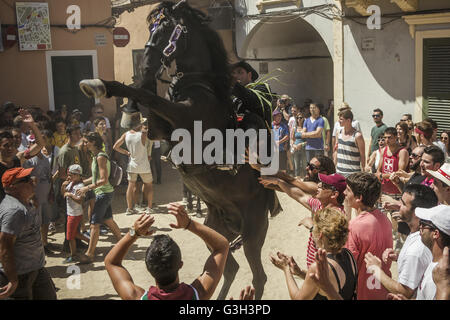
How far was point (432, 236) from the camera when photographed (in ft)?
11.0

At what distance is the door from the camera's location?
14.6 metres

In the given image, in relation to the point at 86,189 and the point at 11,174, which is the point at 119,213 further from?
the point at 11,174

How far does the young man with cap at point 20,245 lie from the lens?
4383 millimetres

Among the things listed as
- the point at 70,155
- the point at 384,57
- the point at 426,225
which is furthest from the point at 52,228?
the point at 384,57

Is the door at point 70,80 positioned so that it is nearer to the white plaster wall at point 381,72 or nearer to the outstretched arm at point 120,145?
the outstretched arm at point 120,145

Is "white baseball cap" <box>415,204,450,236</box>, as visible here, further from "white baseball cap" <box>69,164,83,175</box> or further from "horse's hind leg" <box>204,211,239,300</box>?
"white baseball cap" <box>69,164,83,175</box>

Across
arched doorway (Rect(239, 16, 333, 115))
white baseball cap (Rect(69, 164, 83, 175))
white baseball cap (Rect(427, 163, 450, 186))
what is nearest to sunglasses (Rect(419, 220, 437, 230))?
white baseball cap (Rect(427, 163, 450, 186))

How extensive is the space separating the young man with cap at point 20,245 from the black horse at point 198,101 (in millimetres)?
1285

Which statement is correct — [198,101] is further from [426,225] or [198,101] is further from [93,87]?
[426,225]

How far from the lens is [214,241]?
3.26 m

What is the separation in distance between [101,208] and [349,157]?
405cm

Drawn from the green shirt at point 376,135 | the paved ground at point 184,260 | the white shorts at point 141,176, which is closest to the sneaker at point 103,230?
the paved ground at point 184,260

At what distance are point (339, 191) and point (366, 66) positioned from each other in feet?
30.4
